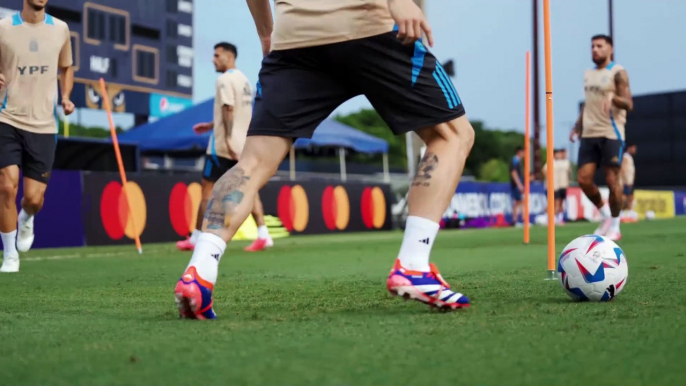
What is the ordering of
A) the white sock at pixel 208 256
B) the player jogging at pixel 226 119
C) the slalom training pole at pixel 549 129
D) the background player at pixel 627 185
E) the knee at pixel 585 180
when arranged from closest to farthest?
the white sock at pixel 208 256, the slalom training pole at pixel 549 129, the player jogging at pixel 226 119, the knee at pixel 585 180, the background player at pixel 627 185

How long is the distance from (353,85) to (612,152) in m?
6.85

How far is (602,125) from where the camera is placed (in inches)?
401

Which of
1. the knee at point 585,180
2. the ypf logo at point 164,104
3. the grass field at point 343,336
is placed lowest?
the grass field at point 343,336

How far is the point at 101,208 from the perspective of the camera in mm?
12594

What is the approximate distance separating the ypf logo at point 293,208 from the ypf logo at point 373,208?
197cm

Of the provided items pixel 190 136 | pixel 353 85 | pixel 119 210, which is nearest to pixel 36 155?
pixel 353 85

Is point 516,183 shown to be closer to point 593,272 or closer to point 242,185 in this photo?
point 593,272

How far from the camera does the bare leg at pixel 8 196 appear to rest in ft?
21.9

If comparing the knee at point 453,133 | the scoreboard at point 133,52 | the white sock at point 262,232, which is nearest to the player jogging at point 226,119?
the white sock at point 262,232

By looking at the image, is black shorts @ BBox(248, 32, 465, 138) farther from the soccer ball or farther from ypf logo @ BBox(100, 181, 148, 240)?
ypf logo @ BBox(100, 181, 148, 240)

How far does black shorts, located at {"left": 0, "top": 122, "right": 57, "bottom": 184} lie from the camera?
6.73 meters

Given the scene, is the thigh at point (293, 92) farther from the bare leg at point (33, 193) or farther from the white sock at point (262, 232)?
the white sock at point (262, 232)

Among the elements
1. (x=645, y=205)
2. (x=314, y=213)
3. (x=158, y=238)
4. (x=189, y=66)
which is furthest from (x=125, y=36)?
(x=645, y=205)

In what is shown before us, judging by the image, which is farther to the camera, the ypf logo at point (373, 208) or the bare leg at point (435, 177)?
the ypf logo at point (373, 208)
